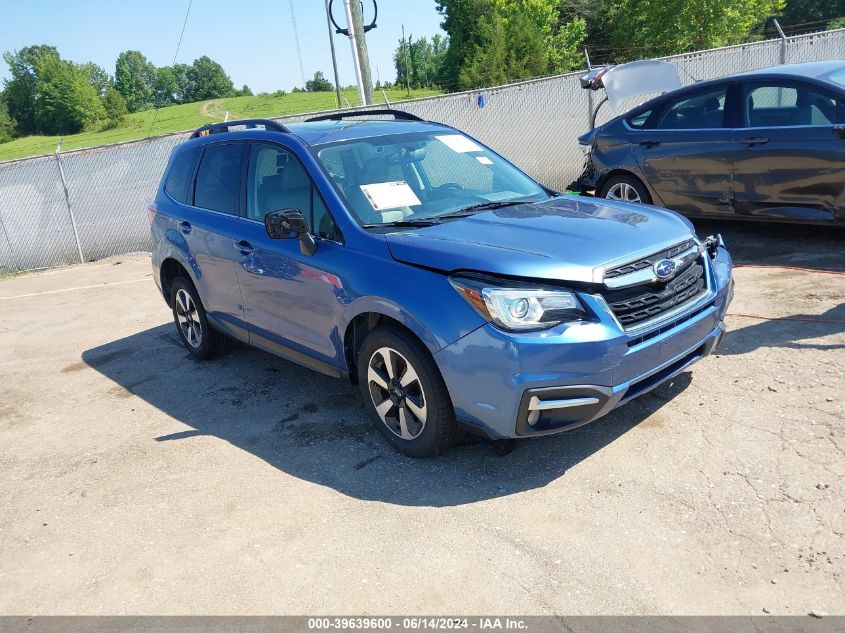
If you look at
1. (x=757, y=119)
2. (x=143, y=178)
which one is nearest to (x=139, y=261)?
(x=143, y=178)

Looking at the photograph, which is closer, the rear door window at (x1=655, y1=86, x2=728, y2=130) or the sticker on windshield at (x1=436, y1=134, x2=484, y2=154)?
the sticker on windshield at (x1=436, y1=134, x2=484, y2=154)

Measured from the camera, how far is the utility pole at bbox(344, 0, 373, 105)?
1516 cm

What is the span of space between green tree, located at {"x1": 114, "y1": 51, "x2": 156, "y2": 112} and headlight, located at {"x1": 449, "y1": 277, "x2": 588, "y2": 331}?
131m

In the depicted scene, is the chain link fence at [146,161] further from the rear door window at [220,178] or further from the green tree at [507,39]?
the green tree at [507,39]

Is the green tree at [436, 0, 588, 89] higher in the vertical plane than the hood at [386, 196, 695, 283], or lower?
higher

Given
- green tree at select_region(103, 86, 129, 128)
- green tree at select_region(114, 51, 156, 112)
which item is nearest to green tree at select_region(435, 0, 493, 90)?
green tree at select_region(103, 86, 129, 128)

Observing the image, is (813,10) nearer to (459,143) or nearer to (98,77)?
(459,143)

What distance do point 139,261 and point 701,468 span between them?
11.2 meters

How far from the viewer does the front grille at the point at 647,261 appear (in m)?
3.63

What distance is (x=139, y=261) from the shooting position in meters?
12.8

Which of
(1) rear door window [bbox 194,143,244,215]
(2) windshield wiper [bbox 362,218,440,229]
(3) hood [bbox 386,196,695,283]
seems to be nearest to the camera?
(3) hood [bbox 386,196,695,283]

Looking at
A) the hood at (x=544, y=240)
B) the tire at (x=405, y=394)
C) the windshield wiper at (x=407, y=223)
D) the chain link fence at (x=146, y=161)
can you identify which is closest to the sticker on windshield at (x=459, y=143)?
the hood at (x=544, y=240)

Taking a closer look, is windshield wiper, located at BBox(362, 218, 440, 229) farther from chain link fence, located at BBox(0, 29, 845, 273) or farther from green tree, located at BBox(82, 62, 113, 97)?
green tree, located at BBox(82, 62, 113, 97)

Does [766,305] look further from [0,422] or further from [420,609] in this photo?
[0,422]
